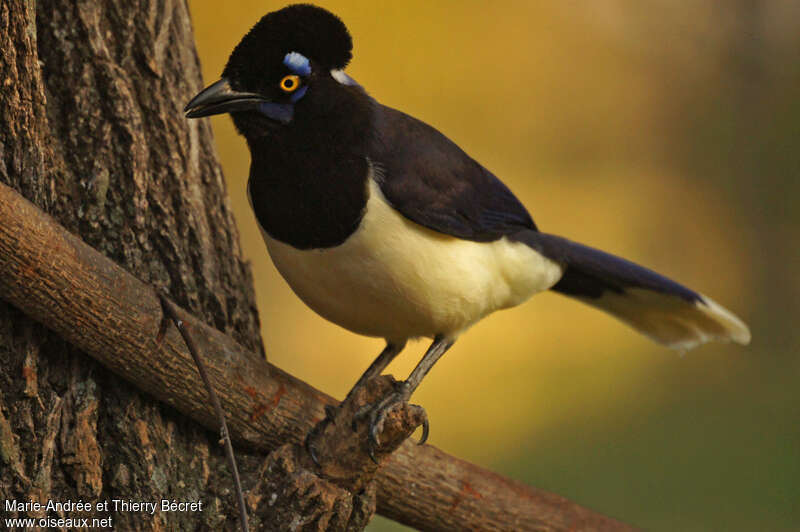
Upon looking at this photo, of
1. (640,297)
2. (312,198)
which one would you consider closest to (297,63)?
(312,198)

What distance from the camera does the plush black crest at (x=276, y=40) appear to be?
9.21 ft

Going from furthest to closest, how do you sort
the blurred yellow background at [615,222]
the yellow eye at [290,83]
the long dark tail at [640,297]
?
the blurred yellow background at [615,222] → the long dark tail at [640,297] → the yellow eye at [290,83]

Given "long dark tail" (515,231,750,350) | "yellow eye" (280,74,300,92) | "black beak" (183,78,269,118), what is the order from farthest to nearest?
1. "long dark tail" (515,231,750,350)
2. "yellow eye" (280,74,300,92)
3. "black beak" (183,78,269,118)

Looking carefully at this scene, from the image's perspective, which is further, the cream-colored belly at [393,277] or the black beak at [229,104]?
the cream-colored belly at [393,277]

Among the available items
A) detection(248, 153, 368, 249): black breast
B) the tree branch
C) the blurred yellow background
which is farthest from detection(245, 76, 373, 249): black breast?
the blurred yellow background

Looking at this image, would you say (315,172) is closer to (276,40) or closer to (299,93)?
(299,93)

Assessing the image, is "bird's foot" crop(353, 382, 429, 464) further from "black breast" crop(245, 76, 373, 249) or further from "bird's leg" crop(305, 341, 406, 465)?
"black breast" crop(245, 76, 373, 249)

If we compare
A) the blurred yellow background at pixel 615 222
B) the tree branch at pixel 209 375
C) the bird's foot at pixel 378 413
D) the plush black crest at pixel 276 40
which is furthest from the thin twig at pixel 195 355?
the blurred yellow background at pixel 615 222

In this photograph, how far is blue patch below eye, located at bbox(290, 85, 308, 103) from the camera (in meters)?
2.92

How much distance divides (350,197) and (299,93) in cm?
33

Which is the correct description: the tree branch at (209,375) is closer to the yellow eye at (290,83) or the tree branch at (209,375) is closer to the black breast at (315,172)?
the black breast at (315,172)

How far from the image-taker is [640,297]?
12.4ft

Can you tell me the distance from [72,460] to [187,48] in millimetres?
1344

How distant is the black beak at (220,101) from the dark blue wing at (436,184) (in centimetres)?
38
